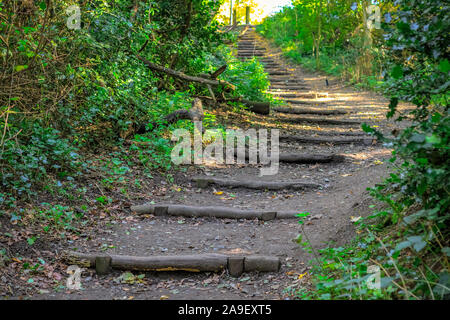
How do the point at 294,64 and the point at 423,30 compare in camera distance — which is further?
the point at 294,64

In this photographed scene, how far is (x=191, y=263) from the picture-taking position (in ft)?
12.7

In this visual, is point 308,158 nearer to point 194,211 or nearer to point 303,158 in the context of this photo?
point 303,158

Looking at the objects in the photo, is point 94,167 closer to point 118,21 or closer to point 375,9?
point 118,21

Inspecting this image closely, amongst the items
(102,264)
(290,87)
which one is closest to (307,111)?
(290,87)

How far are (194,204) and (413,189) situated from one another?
326 centimetres

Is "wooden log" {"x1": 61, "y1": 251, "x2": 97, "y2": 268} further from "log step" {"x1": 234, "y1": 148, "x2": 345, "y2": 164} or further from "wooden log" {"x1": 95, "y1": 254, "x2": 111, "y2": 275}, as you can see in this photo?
"log step" {"x1": 234, "y1": 148, "x2": 345, "y2": 164}

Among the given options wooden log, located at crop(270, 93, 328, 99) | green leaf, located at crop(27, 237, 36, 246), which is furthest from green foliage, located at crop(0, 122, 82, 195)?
wooden log, located at crop(270, 93, 328, 99)

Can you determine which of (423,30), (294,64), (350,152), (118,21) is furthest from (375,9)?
(423,30)

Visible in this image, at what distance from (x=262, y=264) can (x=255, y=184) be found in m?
2.45

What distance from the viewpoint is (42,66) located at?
15.5 feet

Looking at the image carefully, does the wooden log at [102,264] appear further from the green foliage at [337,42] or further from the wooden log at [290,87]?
the wooden log at [290,87]

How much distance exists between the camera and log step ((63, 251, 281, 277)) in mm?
3838

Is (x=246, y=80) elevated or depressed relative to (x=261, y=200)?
elevated

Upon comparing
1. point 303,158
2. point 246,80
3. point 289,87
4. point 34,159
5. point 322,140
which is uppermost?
point 246,80
